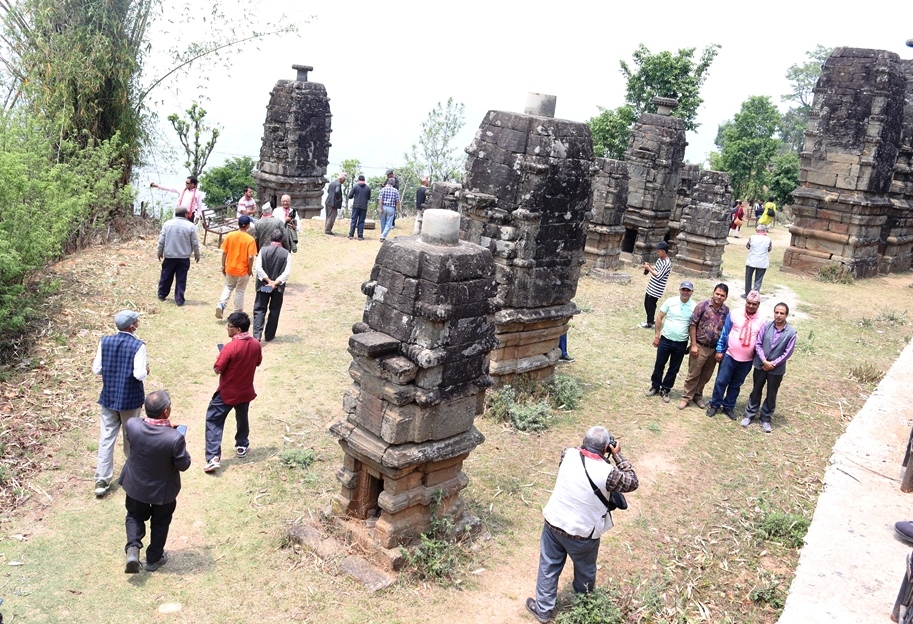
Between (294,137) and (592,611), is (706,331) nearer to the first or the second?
(592,611)

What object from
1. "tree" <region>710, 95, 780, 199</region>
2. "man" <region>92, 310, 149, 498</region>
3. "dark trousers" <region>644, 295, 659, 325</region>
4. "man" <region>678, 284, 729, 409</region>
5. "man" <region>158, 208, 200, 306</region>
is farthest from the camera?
"tree" <region>710, 95, 780, 199</region>

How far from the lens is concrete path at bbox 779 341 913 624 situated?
19.0 ft

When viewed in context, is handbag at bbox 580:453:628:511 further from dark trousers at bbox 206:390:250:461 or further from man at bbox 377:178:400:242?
man at bbox 377:178:400:242

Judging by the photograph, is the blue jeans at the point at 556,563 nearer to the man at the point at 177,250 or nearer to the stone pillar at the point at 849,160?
the man at the point at 177,250

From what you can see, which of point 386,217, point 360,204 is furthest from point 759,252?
point 360,204

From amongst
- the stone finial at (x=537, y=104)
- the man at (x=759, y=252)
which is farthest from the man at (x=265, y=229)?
the man at (x=759, y=252)

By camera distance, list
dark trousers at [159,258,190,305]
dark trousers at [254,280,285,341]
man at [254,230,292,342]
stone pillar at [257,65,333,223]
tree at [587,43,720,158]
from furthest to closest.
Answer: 1. tree at [587,43,720,158]
2. stone pillar at [257,65,333,223]
3. dark trousers at [159,258,190,305]
4. dark trousers at [254,280,285,341]
5. man at [254,230,292,342]

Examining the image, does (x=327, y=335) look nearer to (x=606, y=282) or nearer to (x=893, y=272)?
(x=606, y=282)

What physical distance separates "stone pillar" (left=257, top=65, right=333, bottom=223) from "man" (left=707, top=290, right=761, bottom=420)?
13.0m

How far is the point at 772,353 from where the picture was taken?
925 cm

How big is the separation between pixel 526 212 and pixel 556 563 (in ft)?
15.0

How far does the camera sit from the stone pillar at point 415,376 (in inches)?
231

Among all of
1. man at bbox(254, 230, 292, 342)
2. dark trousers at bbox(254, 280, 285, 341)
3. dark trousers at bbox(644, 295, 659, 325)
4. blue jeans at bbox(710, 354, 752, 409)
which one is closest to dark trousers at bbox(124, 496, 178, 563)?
man at bbox(254, 230, 292, 342)

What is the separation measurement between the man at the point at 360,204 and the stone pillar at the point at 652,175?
272 inches
